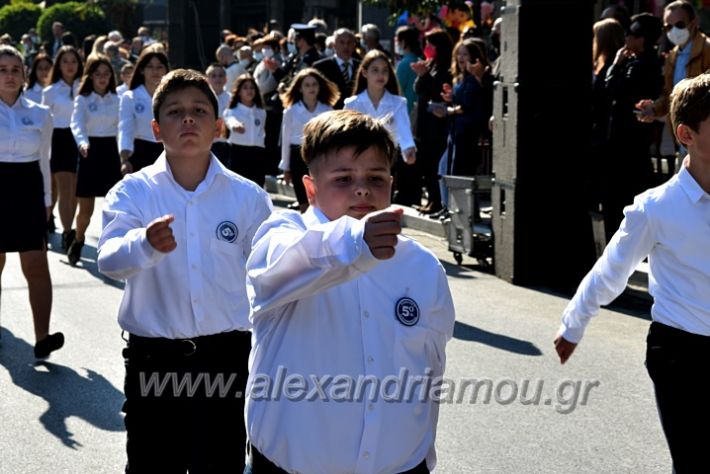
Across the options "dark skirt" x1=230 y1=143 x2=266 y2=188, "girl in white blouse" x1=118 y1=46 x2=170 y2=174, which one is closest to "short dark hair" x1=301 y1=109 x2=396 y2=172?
"girl in white blouse" x1=118 y1=46 x2=170 y2=174

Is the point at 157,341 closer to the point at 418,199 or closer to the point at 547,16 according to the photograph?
the point at 547,16

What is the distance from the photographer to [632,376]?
845 centimetres

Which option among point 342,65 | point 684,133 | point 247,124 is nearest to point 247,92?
point 247,124

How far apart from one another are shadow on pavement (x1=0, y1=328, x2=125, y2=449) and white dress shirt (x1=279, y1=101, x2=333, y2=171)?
4856 millimetres

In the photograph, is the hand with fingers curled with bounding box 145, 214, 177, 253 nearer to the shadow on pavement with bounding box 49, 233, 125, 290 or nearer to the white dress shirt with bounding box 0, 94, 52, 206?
the white dress shirt with bounding box 0, 94, 52, 206

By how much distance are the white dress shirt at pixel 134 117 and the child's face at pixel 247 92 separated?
3391mm

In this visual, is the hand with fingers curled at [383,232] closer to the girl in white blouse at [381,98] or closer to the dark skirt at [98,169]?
the girl in white blouse at [381,98]

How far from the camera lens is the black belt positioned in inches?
197

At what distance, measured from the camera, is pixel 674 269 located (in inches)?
189

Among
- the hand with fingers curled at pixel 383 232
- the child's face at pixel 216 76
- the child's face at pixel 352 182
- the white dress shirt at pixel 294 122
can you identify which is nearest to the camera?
the hand with fingers curled at pixel 383 232

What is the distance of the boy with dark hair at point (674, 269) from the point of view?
4.70 m

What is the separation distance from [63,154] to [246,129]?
2.15 m

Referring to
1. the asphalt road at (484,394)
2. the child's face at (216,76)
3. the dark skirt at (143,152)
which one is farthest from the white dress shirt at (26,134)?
the child's face at (216,76)

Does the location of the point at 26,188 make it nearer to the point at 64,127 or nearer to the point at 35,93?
the point at 64,127
